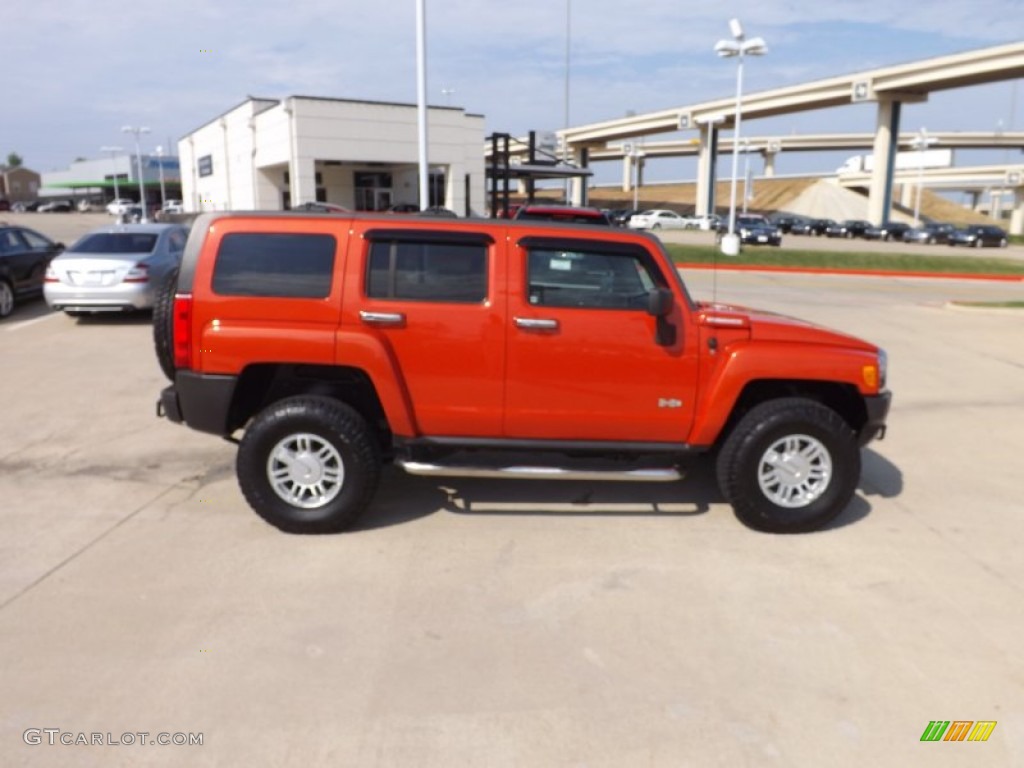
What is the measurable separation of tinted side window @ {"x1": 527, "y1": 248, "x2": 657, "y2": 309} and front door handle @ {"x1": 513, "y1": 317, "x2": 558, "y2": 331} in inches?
4.2

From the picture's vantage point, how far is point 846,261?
1164 inches

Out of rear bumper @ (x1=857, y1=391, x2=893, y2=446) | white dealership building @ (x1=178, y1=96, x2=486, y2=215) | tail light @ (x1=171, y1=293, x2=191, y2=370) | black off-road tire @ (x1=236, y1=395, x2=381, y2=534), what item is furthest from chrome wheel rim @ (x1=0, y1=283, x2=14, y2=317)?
white dealership building @ (x1=178, y1=96, x2=486, y2=215)

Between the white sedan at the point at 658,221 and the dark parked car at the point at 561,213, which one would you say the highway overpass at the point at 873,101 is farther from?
the dark parked car at the point at 561,213

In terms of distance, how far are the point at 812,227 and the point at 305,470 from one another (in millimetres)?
60477

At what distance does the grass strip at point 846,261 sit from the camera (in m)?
27.7

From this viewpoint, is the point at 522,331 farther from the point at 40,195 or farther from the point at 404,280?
the point at 40,195

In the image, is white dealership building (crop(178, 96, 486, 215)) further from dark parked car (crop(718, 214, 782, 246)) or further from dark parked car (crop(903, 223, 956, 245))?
dark parked car (crop(903, 223, 956, 245))

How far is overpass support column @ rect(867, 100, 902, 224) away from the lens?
6200cm

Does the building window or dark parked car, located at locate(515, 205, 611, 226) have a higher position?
the building window

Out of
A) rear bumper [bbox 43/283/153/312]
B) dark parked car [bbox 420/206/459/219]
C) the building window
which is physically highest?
the building window

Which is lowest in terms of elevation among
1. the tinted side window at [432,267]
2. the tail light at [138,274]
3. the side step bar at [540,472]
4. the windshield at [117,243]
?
the side step bar at [540,472]

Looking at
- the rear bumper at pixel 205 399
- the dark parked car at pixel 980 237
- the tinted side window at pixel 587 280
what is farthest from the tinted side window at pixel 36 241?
the dark parked car at pixel 980 237

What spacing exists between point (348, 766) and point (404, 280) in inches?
107

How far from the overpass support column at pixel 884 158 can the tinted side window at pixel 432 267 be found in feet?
213
